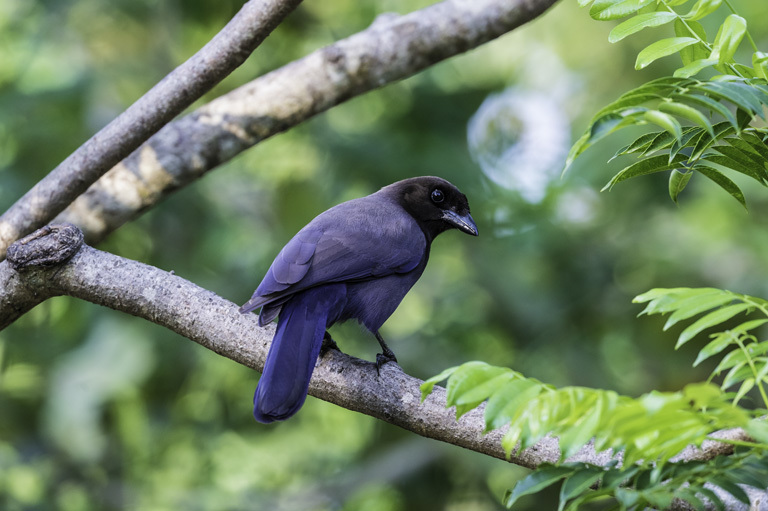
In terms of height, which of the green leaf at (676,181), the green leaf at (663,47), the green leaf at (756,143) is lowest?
the green leaf at (676,181)

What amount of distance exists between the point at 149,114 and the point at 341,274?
3.59 ft

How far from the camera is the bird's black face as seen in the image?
455 centimetres

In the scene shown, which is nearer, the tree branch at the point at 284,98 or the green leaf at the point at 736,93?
the green leaf at the point at 736,93

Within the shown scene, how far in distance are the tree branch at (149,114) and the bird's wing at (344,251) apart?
81 centimetres

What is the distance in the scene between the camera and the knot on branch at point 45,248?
3.03 meters

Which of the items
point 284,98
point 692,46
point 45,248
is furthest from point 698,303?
point 284,98

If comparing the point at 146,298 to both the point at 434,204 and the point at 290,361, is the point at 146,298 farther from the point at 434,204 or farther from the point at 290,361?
the point at 434,204

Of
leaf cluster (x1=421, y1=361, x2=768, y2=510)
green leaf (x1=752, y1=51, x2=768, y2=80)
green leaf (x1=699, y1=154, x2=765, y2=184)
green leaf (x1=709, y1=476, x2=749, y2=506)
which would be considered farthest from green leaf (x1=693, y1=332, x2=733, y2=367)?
green leaf (x1=752, y1=51, x2=768, y2=80)

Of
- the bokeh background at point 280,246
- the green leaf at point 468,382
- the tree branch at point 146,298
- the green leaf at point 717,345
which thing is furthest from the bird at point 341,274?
the bokeh background at point 280,246

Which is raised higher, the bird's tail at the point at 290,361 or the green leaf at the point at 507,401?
the green leaf at the point at 507,401

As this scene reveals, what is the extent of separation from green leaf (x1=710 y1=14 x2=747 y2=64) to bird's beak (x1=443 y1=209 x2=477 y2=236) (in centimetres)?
253

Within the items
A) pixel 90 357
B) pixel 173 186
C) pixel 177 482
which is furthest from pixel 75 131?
pixel 177 482

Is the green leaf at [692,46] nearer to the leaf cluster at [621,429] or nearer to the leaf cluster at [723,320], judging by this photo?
the leaf cluster at [723,320]

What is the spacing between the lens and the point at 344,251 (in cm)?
363
